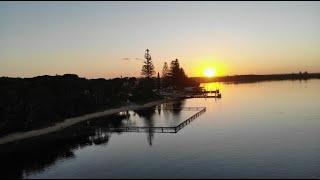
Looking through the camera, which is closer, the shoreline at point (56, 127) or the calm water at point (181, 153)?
the calm water at point (181, 153)

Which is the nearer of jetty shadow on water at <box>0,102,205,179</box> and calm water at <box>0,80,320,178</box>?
calm water at <box>0,80,320,178</box>

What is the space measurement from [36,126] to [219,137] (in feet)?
111

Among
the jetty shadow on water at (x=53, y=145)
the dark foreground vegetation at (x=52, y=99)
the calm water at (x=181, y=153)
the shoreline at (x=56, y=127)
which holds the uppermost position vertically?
the dark foreground vegetation at (x=52, y=99)

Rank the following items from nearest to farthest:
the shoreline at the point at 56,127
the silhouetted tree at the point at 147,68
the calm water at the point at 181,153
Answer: the calm water at the point at 181,153
the shoreline at the point at 56,127
the silhouetted tree at the point at 147,68

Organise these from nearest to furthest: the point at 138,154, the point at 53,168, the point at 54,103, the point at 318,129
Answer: the point at 53,168 → the point at 138,154 → the point at 318,129 → the point at 54,103

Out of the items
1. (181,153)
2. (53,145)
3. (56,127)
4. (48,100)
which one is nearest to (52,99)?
(48,100)

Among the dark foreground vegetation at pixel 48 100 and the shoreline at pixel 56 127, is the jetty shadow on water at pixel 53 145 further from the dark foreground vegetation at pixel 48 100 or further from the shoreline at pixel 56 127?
the dark foreground vegetation at pixel 48 100

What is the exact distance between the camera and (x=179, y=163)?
1844 inches

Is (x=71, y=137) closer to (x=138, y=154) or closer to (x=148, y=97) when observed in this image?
(x=138, y=154)

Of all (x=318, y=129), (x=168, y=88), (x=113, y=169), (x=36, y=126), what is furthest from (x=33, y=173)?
(x=168, y=88)

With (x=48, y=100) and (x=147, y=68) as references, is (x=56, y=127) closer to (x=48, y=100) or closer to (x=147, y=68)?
(x=48, y=100)

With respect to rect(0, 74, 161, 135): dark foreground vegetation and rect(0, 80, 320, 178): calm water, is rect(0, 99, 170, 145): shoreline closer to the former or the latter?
rect(0, 74, 161, 135): dark foreground vegetation

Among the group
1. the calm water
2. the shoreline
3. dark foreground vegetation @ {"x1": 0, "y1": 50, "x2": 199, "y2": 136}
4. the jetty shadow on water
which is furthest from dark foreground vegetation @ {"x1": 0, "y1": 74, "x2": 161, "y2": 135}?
the calm water

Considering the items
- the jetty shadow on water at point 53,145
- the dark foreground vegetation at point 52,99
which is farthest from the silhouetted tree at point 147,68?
the jetty shadow on water at point 53,145
